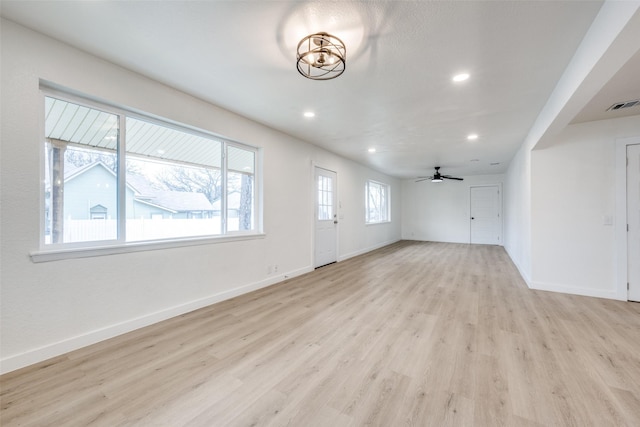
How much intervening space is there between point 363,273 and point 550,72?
12.4ft

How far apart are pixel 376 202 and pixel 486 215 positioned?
3.87m

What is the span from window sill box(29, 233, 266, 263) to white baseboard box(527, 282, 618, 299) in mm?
4641

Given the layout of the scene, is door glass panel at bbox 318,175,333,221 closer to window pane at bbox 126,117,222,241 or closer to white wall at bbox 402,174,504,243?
window pane at bbox 126,117,222,241

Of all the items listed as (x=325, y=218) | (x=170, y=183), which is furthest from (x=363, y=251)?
(x=170, y=183)

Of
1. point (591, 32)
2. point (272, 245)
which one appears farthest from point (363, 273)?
point (591, 32)

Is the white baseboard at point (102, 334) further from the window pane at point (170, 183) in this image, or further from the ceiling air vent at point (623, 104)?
the ceiling air vent at point (623, 104)

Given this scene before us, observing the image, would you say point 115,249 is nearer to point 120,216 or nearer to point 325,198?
point 120,216

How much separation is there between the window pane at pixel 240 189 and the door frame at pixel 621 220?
5059mm

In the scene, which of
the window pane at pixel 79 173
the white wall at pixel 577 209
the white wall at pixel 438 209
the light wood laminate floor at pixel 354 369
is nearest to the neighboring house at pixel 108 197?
the window pane at pixel 79 173

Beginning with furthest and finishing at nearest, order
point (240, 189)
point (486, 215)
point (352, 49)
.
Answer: point (486, 215) < point (240, 189) < point (352, 49)

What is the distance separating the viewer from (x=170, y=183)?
10.1ft

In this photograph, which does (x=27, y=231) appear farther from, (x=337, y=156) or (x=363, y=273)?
(x=337, y=156)

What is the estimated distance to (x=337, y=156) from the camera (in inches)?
242

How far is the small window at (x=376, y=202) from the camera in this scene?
7855mm
